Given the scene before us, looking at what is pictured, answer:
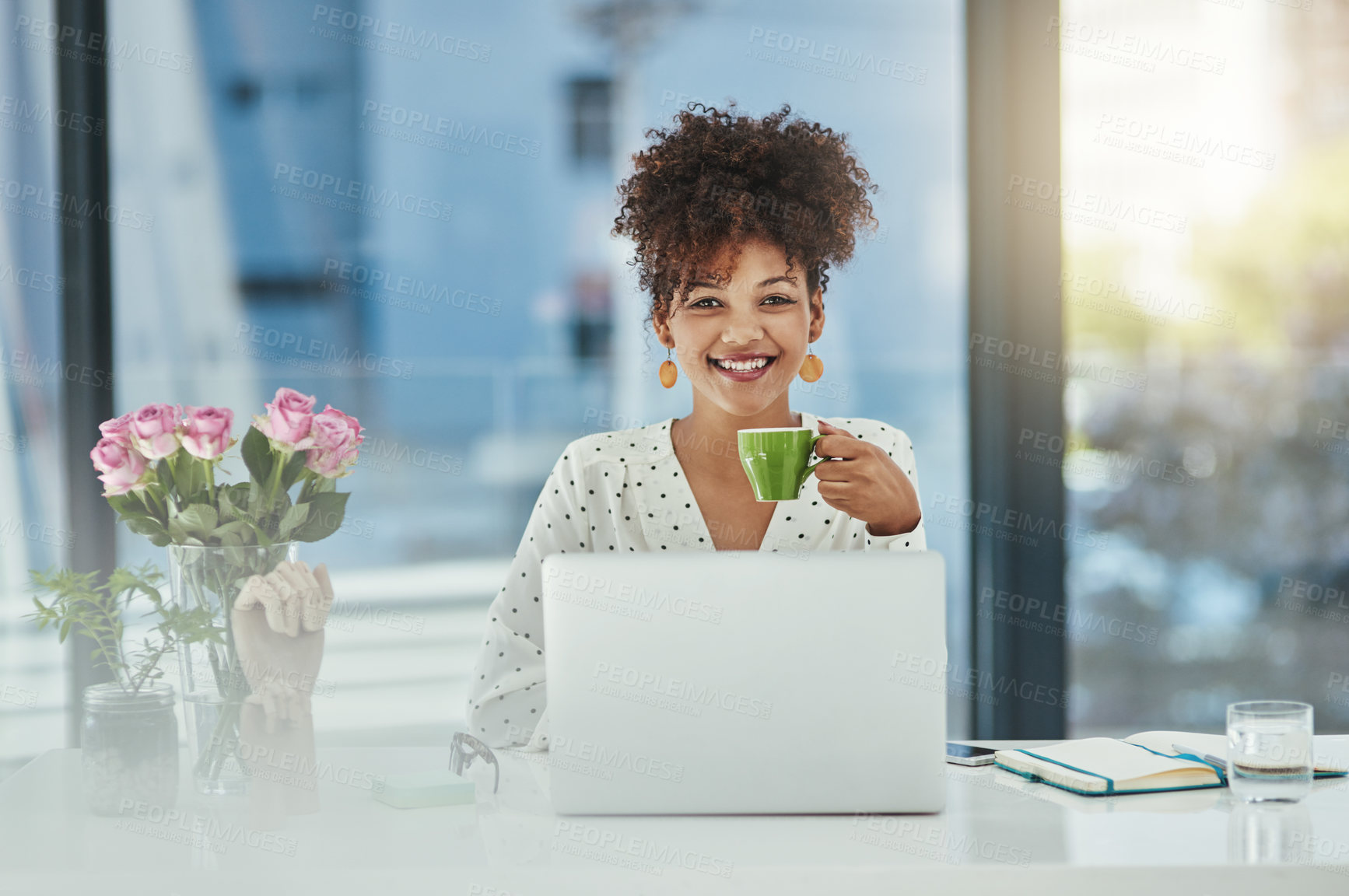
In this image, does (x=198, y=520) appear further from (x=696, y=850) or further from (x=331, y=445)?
(x=696, y=850)

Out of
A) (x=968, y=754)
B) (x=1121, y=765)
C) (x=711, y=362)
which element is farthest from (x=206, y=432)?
(x=1121, y=765)

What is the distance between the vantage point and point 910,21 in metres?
2.74

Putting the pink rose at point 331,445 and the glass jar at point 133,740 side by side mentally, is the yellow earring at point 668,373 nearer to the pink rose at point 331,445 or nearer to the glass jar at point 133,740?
the pink rose at point 331,445

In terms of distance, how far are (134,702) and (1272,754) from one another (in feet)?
3.74

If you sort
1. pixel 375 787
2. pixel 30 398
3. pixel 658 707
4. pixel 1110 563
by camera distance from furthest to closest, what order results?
pixel 1110 563 → pixel 30 398 → pixel 375 787 → pixel 658 707

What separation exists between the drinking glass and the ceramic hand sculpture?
0.94 meters

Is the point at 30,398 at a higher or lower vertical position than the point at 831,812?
higher

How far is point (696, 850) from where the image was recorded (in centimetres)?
99

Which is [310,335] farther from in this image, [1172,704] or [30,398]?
[1172,704]

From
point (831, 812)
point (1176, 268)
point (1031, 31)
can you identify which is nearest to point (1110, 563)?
point (1176, 268)

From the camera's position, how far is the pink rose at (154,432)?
1181 millimetres

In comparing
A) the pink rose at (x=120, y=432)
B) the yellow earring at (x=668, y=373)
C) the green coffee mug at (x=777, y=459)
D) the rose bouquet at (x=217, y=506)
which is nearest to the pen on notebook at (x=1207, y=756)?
the green coffee mug at (x=777, y=459)

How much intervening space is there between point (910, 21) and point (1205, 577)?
4.96 ft

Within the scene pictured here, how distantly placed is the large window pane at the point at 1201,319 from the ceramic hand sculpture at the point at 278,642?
2031mm
